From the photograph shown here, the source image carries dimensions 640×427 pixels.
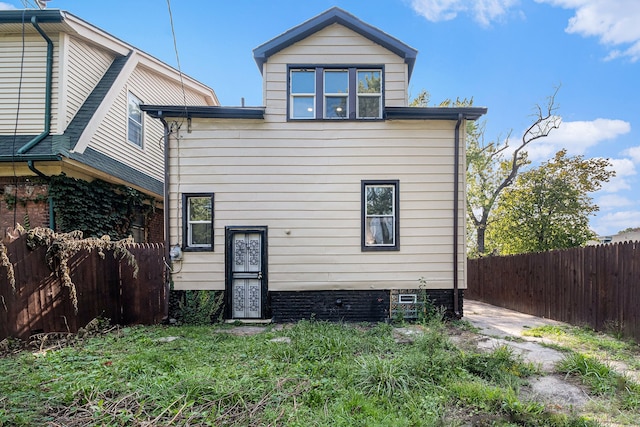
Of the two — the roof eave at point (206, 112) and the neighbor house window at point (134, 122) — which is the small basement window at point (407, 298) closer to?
the roof eave at point (206, 112)

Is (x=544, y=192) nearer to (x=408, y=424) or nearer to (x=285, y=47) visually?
(x=285, y=47)

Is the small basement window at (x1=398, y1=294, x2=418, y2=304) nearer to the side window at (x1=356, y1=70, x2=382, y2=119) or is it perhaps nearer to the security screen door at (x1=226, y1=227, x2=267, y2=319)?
the security screen door at (x1=226, y1=227, x2=267, y2=319)

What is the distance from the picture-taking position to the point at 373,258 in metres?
7.20

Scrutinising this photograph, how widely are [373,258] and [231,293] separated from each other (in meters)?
3.24

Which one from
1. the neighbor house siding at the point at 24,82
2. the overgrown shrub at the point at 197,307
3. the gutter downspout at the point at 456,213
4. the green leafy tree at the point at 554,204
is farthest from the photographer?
the green leafy tree at the point at 554,204

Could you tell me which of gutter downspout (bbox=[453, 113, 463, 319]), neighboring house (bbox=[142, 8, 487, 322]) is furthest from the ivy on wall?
gutter downspout (bbox=[453, 113, 463, 319])

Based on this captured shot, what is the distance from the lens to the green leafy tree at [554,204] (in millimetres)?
11883

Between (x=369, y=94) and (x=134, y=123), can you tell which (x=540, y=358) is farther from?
(x=134, y=123)

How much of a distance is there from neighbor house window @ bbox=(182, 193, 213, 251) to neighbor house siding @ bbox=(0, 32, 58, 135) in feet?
13.0

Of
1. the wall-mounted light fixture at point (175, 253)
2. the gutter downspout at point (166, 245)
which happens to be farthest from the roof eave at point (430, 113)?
the wall-mounted light fixture at point (175, 253)

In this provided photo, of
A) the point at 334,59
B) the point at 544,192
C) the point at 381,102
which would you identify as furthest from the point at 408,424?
the point at 544,192

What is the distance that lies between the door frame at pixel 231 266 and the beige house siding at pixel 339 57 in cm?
308

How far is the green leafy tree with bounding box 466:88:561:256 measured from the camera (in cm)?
1788

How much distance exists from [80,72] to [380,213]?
334 inches
